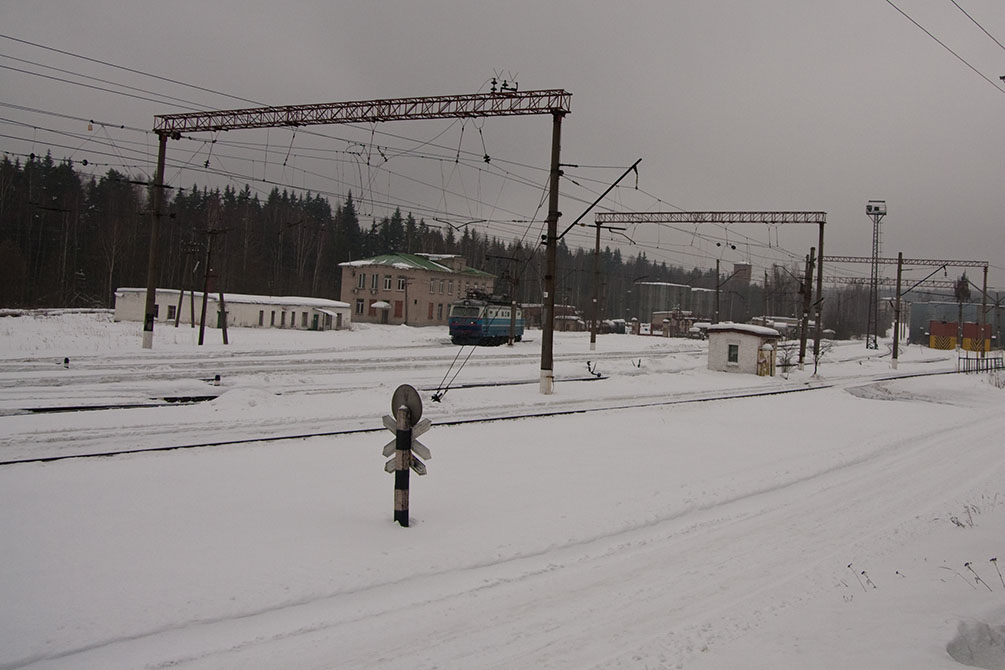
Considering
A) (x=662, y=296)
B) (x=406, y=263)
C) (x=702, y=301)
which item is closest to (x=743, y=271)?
(x=406, y=263)

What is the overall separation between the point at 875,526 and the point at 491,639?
595 cm

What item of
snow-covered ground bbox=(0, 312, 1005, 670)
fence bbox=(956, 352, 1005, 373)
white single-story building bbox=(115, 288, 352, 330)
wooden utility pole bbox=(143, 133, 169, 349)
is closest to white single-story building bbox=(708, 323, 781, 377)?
snow-covered ground bbox=(0, 312, 1005, 670)

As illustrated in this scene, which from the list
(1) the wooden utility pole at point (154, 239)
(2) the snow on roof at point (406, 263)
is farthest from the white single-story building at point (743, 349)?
(2) the snow on roof at point (406, 263)

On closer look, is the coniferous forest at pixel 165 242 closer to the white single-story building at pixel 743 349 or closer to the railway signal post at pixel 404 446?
the white single-story building at pixel 743 349

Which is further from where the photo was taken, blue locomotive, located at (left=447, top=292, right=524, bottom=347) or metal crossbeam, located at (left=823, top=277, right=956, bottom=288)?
metal crossbeam, located at (left=823, top=277, right=956, bottom=288)

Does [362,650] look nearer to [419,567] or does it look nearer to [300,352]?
[419,567]

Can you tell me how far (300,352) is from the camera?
31906 millimetres

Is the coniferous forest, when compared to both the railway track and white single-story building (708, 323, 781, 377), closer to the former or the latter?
white single-story building (708, 323, 781, 377)

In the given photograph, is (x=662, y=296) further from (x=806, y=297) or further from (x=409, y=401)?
(x=409, y=401)

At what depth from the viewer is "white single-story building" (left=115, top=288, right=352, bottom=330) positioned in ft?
164

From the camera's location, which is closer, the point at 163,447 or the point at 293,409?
the point at 163,447

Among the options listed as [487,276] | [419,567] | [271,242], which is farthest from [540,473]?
[271,242]

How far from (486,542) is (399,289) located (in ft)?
204

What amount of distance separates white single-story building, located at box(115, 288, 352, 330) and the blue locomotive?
15248mm
